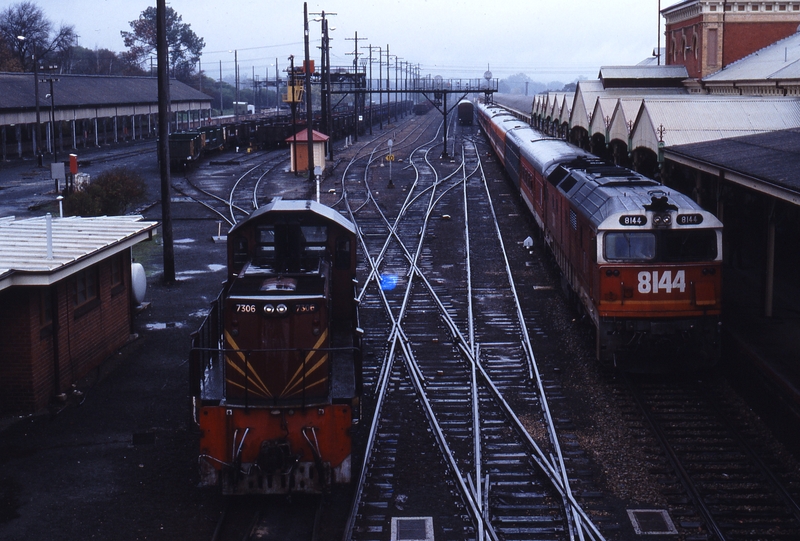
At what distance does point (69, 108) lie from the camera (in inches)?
2224

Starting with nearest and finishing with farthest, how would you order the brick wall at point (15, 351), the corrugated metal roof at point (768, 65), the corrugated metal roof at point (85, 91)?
the brick wall at point (15, 351), the corrugated metal roof at point (768, 65), the corrugated metal roof at point (85, 91)

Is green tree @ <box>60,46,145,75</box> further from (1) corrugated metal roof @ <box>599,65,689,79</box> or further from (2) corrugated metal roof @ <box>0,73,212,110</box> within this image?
(1) corrugated metal roof @ <box>599,65,689,79</box>

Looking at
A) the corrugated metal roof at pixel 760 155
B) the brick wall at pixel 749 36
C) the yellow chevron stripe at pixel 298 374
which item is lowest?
the yellow chevron stripe at pixel 298 374

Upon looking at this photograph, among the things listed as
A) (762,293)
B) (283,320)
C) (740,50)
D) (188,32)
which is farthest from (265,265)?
(188,32)

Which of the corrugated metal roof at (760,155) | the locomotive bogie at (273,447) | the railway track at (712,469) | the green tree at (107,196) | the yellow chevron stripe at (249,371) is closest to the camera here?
the railway track at (712,469)

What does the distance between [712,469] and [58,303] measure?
32.4 feet

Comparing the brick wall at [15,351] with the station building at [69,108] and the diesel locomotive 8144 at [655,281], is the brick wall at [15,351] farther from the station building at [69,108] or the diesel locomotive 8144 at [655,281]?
the station building at [69,108]

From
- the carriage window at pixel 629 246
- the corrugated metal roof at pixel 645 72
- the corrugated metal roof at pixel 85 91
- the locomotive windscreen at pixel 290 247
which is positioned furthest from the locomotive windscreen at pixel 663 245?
the corrugated metal roof at pixel 85 91

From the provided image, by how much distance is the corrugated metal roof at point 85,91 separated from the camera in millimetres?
52406

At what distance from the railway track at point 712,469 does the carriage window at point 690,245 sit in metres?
2.18

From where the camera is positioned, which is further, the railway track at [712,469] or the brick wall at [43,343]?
the brick wall at [43,343]

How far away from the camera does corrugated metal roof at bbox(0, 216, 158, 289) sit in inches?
460

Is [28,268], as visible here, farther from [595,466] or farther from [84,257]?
[595,466]

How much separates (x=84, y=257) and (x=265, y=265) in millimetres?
3841
